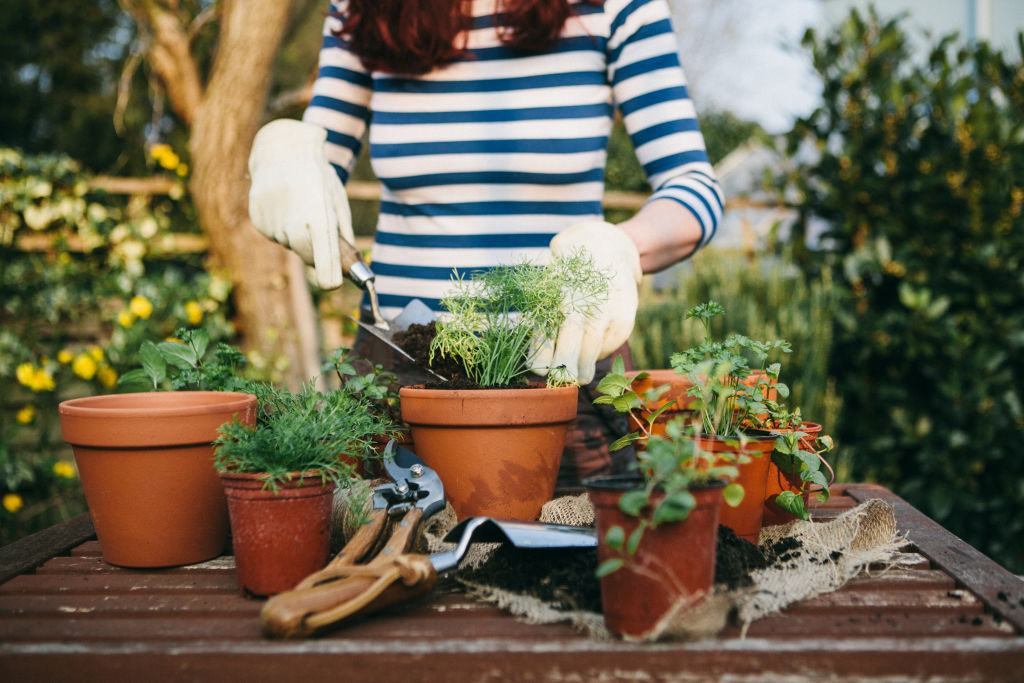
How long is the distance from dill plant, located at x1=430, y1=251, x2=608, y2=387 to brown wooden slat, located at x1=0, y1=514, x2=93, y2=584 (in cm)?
58

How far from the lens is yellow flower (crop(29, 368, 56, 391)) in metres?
3.15

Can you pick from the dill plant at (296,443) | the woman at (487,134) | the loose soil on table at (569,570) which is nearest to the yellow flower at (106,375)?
the woman at (487,134)

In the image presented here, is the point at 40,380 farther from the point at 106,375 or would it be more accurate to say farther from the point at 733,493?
the point at 733,493

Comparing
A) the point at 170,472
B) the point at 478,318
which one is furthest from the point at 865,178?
the point at 170,472

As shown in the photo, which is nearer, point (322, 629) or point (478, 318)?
point (322, 629)

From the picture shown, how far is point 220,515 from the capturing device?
95cm

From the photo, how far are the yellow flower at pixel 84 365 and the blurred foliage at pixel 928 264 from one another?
326cm

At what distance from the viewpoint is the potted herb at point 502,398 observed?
37.2 inches

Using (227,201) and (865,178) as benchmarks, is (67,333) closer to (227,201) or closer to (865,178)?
(227,201)

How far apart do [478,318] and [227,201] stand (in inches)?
122

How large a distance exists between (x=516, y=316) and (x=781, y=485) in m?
0.45

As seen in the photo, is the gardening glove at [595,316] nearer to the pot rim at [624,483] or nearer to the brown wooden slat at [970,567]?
the pot rim at [624,483]

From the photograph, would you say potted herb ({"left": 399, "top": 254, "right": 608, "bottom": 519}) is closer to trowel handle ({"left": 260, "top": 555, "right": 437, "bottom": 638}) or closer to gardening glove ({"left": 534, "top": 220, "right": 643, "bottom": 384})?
gardening glove ({"left": 534, "top": 220, "right": 643, "bottom": 384})

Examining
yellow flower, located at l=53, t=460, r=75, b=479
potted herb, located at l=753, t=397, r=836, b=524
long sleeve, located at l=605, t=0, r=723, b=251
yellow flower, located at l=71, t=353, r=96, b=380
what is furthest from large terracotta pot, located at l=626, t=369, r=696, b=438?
yellow flower, located at l=71, t=353, r=96, b=380
